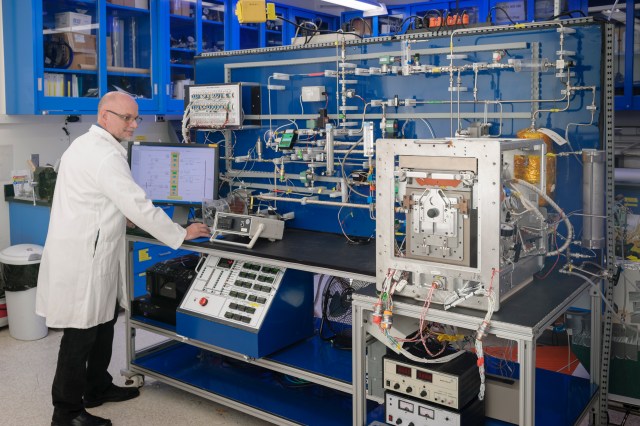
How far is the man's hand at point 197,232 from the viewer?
2902mm

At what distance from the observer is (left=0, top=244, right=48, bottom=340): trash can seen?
381cm

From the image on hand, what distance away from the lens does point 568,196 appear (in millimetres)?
2521

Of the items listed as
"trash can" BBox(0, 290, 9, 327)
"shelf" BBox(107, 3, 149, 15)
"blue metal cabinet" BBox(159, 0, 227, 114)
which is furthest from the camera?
"blue metal cabinet" BBox(159, 0, 227, 114)

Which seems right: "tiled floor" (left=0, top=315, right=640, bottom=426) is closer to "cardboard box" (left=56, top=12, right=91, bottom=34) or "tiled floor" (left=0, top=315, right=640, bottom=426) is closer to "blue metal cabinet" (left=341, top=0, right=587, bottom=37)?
"cardboard box" (left=56, top=12, right=91, bottom=34)

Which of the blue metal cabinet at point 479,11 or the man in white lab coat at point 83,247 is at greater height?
the blue metal cabinet at point 479,11

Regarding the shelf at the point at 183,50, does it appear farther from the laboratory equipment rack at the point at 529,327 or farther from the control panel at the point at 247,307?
the laboratory equipment rack at the point at 529,327

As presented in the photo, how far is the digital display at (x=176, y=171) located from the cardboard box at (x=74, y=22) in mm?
1403

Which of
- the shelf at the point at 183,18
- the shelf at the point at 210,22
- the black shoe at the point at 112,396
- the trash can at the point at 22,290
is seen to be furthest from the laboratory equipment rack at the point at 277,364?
the shelf at the point at 210,22

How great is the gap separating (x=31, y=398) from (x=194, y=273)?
0.98m

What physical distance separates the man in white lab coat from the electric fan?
0.84 metres

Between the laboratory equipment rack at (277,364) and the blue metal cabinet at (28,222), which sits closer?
the laboratory equipment rack at (277,364)

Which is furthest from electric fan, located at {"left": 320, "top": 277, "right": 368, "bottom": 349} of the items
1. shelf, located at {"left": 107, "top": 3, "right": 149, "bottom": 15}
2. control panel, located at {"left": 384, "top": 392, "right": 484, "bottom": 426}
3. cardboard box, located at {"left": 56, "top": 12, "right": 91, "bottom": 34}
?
shelf, located at {"left": 107, "top": 3, "right": 149, "bottom": 15}

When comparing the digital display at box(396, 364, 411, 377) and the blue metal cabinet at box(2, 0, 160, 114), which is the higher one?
the blue metal cabinet at box(2, 0, 160, 114)

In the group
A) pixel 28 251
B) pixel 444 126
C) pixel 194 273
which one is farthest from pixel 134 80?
pixel 444 126
